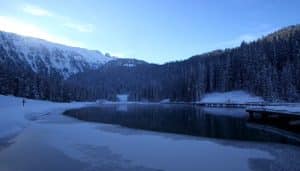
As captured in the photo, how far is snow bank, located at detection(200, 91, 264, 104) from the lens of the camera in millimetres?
89562

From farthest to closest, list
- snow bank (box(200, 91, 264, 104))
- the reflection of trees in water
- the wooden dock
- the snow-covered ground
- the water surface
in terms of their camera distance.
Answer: snow bank (box(200, 91, 264, 104)), the wooden dock, the reflection of trees in water, the water surface, the snow-covered ground

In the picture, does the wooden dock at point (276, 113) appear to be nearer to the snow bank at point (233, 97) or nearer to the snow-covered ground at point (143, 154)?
the snow-covered ground at point (143, 154)

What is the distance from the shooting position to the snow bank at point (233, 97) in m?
89.6

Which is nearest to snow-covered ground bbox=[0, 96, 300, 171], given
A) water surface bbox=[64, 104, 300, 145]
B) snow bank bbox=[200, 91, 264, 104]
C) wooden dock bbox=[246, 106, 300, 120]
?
water surface bbox=[64, 104, 300, 145]

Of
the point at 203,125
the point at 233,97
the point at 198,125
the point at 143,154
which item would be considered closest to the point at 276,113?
the point at 203,125

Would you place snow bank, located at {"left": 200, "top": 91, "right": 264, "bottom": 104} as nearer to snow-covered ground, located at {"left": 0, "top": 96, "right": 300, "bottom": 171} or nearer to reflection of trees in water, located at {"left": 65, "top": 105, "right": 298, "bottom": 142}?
reflection of trees in water, located at {"left": 65, "top": 105, "right": 298, "bottom": 142}

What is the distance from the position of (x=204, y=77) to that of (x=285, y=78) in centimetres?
4582

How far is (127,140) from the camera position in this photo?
20.7 metres

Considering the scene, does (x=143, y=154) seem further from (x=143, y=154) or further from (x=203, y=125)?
(x=203, y=125)

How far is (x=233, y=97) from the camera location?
100625 millimetres

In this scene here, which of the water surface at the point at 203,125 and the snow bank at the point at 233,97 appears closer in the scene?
the water surface at the point at 203,125

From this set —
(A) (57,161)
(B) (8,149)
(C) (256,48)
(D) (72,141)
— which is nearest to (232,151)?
(A) (57,161)

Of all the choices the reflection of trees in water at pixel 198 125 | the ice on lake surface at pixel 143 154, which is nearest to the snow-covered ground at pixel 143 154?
the ice on lake surface at pixel 143 154

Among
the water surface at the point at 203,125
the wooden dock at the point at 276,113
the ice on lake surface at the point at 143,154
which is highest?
the wooden dock at the point at 276,113
